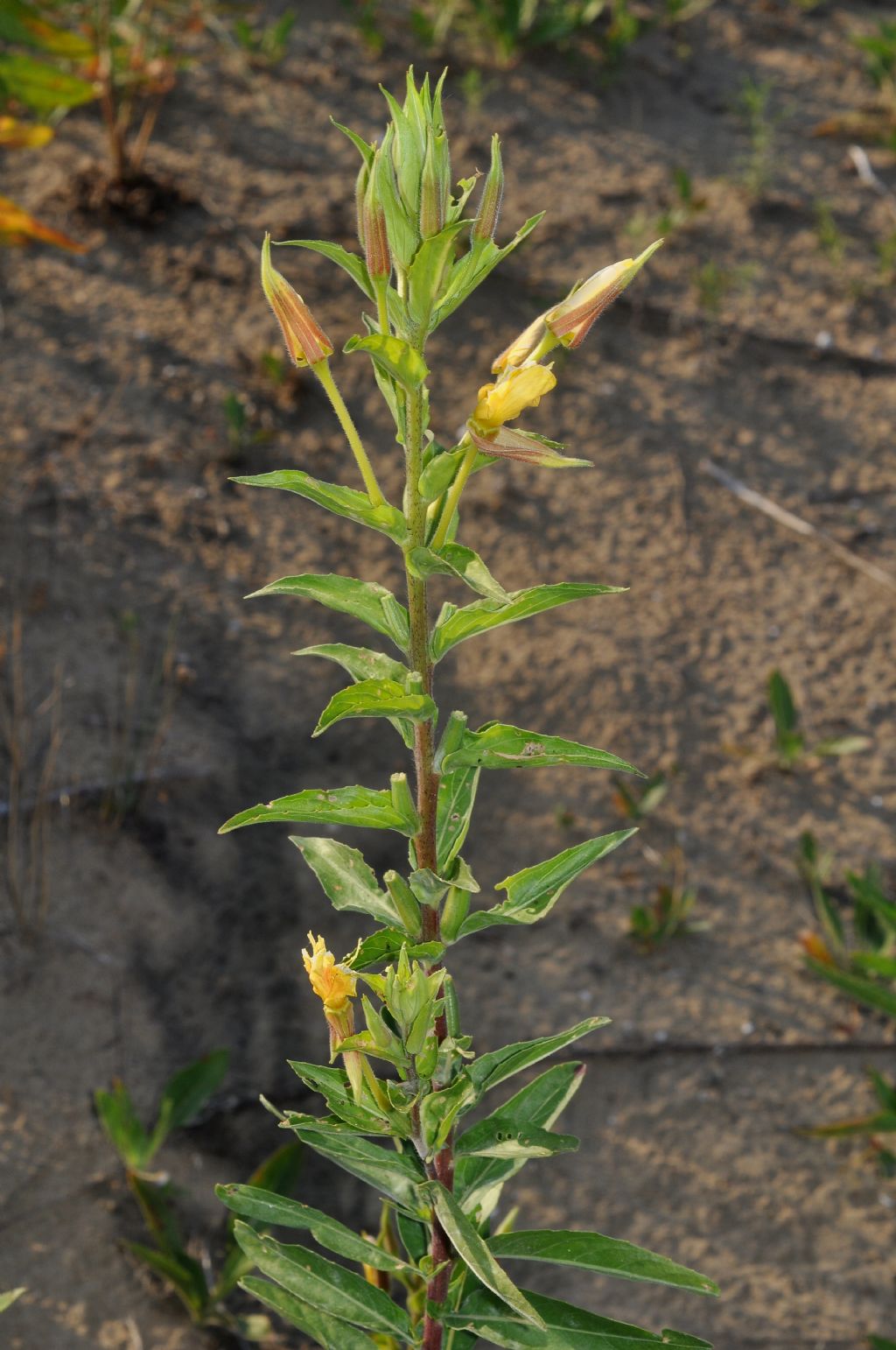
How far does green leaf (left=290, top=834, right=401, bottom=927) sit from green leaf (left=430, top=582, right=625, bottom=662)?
267 millimetres

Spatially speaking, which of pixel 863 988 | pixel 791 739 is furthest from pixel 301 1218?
pixel 791 739

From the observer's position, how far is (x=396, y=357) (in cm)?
106

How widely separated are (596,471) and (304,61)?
206cm

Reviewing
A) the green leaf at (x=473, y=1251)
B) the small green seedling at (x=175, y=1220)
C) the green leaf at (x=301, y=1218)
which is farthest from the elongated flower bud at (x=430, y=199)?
the small green seedling at (x=175, y=1220)

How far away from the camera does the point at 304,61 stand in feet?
15.1

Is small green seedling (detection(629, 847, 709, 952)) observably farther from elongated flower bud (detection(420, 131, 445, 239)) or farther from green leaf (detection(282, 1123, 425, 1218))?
elongated flower bud (detection(420, 131, 445, 239))

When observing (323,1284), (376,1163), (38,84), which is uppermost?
(38,84)

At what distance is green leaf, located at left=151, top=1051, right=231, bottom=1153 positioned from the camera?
2.30 meters

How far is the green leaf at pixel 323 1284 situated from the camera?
1452mm

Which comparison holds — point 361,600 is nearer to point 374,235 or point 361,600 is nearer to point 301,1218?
point 374,235

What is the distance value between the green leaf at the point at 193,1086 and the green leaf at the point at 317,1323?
0.84 m

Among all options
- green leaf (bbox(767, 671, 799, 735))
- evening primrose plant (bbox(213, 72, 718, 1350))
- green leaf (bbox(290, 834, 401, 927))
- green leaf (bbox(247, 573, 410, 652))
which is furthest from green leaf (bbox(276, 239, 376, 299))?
green leaf (bbox(767, 671, 799, 735))

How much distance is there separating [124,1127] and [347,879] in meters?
1.08

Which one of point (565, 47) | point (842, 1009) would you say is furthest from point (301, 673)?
point (565, 47)
